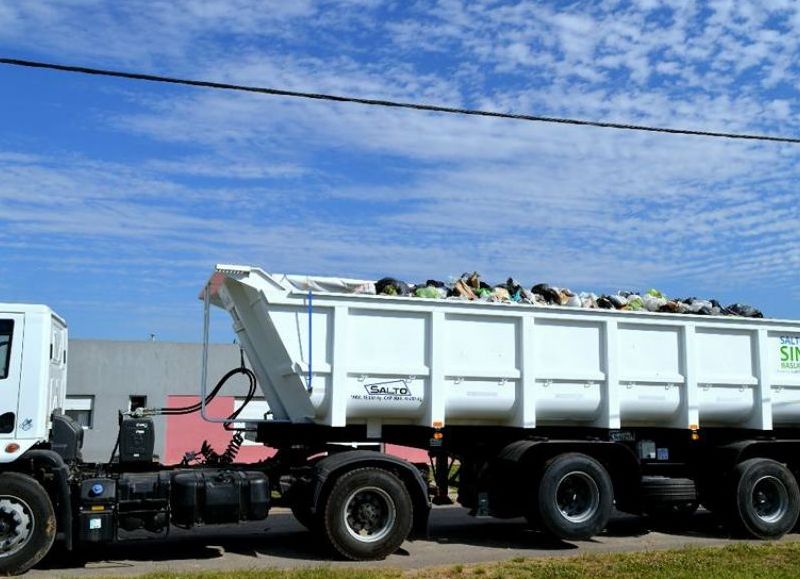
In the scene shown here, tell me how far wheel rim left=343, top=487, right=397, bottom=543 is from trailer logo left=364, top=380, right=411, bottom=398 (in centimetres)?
109

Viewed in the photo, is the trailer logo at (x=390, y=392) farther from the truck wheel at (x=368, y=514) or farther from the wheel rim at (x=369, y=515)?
the wheel rim at (x=369, y=515)

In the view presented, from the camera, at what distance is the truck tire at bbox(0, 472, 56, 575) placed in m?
8.63

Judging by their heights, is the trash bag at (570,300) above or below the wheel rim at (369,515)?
above

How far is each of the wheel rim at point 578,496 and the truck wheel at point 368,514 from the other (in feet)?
6.59

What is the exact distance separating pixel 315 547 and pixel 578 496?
3.26m

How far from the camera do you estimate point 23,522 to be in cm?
870

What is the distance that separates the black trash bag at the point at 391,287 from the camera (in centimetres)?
1087

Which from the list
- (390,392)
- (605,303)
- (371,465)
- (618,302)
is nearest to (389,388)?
(390,392)

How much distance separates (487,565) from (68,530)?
4354 millimetres

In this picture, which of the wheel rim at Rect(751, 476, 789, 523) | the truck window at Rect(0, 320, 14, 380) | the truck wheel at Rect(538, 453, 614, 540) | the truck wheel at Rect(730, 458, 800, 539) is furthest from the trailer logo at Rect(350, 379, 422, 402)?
the wheel rim at Rect(751, 476, 789, 523)

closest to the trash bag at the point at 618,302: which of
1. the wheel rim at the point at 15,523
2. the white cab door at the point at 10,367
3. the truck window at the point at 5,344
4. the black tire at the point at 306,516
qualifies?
Answer: the black tire at the point at 306,516

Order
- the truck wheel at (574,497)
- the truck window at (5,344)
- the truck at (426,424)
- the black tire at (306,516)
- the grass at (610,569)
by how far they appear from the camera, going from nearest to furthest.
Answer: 1. the grass at (610,569)
2. the truck window at (5,344)
3. the truck at (426,424)
4. the black tire at (306,516)
5. the truck wheel at (574,497)

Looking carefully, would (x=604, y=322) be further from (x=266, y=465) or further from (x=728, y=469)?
(x=266, y=465)

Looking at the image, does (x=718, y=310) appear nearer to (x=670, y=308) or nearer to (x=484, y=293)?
(x=670, y=308)
